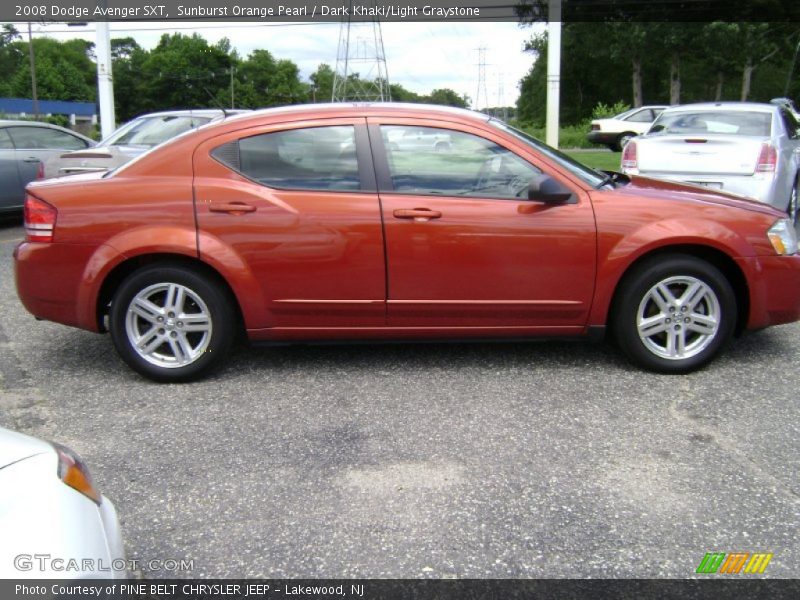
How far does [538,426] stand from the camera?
3627mm

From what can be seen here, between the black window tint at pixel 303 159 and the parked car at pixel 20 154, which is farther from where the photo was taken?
the parked car at pixel 20 154

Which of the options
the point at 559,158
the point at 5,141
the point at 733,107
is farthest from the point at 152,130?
the point at 733,107

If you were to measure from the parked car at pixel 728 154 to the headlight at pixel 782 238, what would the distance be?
3241mm

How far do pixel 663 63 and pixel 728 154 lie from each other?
150 feet

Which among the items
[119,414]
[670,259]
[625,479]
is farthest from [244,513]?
[670,259]

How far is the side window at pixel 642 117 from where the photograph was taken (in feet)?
80.1

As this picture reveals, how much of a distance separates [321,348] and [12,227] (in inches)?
293

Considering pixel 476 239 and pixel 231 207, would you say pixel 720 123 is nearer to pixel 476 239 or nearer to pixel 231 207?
pixel 476 239

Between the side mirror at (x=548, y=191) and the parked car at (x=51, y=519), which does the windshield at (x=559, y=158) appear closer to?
the side mirror at (x=548, y=191)

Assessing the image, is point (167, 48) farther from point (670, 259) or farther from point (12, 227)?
point (670, 259)

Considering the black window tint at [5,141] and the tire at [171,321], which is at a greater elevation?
the black window tint at [5,141]

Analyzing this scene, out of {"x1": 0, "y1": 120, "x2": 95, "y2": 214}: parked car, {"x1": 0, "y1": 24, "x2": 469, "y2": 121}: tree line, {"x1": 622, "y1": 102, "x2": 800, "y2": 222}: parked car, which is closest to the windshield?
{"x1": 622, "y1": 102, "x2": 800, "y2": 222}: parked car

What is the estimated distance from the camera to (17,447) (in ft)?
6.54

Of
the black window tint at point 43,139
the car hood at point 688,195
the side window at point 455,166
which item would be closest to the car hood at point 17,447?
the side window at point 455,166
